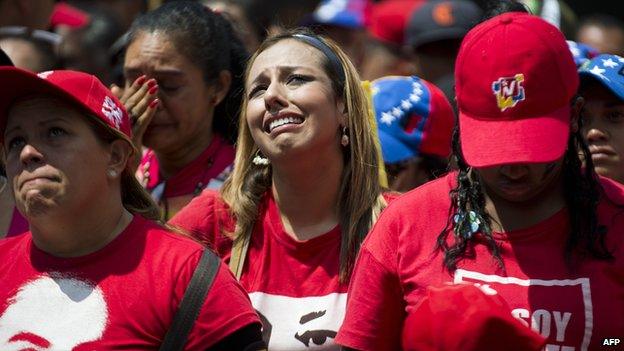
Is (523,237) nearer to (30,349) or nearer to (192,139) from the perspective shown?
(30,349)

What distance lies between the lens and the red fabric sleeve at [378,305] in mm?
3369

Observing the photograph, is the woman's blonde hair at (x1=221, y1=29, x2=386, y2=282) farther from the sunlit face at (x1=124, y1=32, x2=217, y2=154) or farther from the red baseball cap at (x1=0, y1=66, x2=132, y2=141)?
the red baseball cap at (x1=0, y1=66, x2=132, y2=141)

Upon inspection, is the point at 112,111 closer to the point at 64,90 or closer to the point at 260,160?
the point at 64,90

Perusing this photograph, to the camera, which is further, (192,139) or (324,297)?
(192,139)

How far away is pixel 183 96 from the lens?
16.6ft

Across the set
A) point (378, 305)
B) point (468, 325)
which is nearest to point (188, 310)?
point (378, 305)

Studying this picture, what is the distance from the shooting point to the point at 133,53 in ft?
16.8

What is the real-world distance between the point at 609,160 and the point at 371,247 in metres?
1.21

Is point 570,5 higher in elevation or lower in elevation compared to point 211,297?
lower

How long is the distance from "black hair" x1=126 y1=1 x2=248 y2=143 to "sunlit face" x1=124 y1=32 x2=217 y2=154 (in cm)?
5

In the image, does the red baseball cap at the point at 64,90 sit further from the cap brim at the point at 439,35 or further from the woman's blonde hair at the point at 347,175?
the cap brim at the point at 439,35

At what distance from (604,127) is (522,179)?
3.26 ft

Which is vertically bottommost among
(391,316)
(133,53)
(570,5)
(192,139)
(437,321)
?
(570,5)

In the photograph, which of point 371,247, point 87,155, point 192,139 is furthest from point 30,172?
point 192,139
